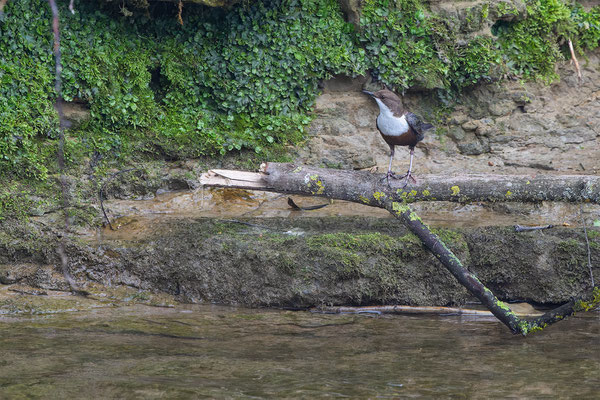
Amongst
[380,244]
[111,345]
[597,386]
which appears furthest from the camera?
[380,244]

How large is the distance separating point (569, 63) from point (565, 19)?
69 centimetres

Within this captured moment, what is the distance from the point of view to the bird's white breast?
6.07m

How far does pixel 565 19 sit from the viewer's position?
945 cm

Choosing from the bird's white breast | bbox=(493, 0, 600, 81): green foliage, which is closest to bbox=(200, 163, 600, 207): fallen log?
the bird's white breast

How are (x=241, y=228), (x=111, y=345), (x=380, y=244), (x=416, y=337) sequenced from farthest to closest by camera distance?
1. (x=241, y=228)
2. (x=380, y=244)
3. (x=416, y=337)
4. (x=111, y=345)

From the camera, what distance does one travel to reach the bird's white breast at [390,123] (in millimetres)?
6070

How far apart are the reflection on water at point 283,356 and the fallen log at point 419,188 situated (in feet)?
2.33

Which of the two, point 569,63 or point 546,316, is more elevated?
point 569,63

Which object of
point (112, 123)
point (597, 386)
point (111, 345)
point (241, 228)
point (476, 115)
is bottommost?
point (111, 345)


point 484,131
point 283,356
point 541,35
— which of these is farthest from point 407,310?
point 541,35

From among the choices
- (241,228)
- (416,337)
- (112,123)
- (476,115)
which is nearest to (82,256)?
(241,228)

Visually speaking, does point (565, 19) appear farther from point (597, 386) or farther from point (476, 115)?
point (597, 386)

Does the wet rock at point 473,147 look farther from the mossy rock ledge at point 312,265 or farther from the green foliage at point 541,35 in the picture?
the mossy rock ledge at point 312,265

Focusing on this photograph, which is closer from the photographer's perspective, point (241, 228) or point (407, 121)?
point (407, 121)
